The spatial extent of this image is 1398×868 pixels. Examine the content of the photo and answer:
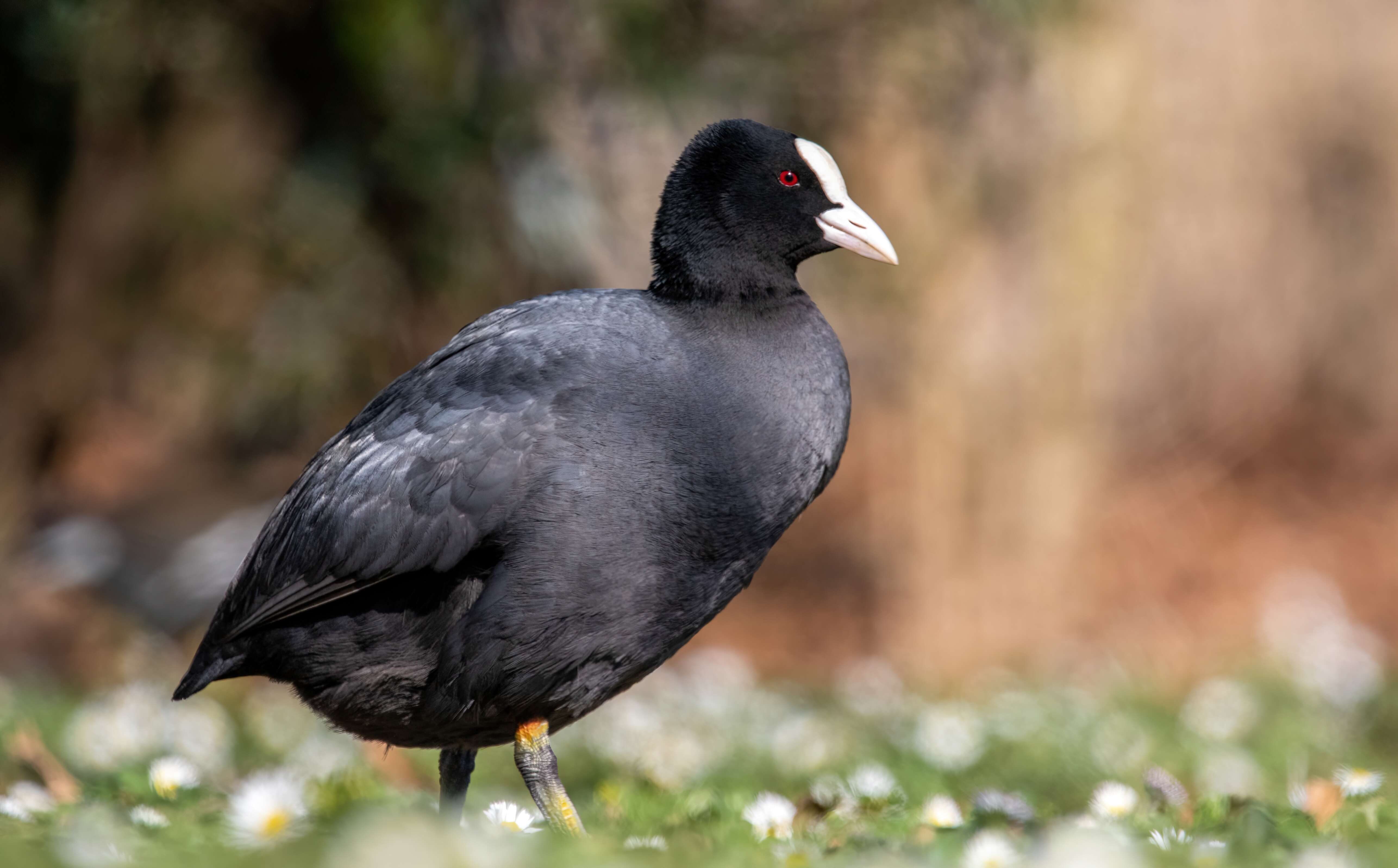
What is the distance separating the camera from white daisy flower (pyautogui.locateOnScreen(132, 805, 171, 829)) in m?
2.72

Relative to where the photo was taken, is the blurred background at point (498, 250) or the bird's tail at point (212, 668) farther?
the blurred background at point (498, 250)

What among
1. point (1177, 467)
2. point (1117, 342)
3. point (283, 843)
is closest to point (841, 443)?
point (283, 843)

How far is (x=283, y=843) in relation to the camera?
2.16m

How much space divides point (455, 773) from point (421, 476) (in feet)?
2.98

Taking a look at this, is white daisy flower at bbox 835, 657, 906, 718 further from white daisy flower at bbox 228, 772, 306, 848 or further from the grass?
white daisy flower at bbox 228, 772, 306, 848

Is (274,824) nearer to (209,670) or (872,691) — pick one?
(209,670)

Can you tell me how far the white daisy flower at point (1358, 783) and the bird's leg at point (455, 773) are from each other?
215cm

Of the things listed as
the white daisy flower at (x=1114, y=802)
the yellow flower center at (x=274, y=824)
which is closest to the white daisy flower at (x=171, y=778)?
the yellow flower center at (x=274, y=824)

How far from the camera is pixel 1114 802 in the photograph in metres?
3.23

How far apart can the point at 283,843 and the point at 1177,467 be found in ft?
37.9

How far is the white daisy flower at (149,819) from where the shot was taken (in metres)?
2.72

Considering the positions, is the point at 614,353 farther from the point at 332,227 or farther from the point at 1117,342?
the point at 1117,342

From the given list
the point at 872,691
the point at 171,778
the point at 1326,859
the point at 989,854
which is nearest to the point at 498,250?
the point at 872,691

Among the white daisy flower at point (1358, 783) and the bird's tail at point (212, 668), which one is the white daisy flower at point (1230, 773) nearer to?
the white daisy flower at point (1358, 783)
